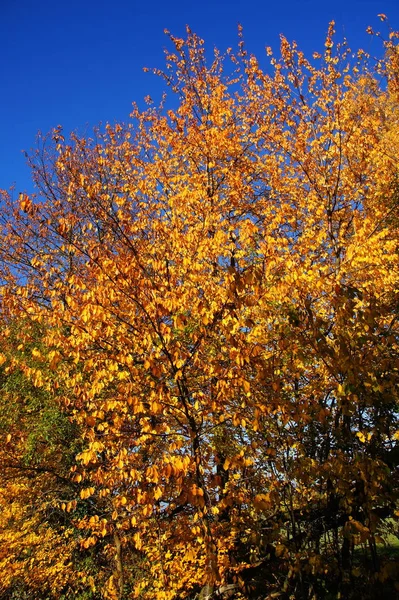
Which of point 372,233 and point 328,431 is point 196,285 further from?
point 372,233

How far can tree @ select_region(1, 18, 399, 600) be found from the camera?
4555 millimetres

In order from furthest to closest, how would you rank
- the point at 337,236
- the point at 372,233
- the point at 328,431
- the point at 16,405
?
1. the point at 337,236
2. the point at 16,405
3. the point at 372,233
4. the point at 328,431

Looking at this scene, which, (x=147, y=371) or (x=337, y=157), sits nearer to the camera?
(x=147, y=371)

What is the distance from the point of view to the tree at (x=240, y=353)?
4555 mm

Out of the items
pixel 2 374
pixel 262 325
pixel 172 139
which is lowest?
pixel 262 325

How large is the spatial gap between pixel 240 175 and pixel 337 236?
3.29 metres

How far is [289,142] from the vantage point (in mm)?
10188

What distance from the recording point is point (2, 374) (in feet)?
37.3

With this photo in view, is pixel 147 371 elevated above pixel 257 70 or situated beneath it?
situated beneath

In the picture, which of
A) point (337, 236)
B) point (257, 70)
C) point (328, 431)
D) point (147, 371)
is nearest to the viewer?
point (147, 371)

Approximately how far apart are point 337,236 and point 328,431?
17.4 feet

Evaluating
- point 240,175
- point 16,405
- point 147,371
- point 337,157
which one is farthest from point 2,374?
point 337,157

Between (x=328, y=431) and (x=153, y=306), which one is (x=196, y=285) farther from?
(x=328, y=431)

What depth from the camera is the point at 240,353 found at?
4.38m
